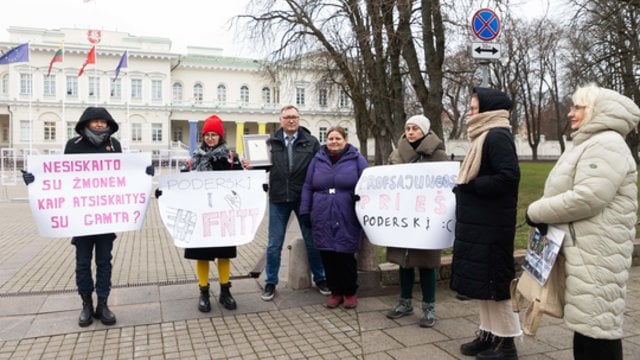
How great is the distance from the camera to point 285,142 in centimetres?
567

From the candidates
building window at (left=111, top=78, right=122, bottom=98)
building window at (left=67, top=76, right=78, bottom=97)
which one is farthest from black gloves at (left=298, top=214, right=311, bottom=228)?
building window at (left=67, top=76, right=78, bottom=97)

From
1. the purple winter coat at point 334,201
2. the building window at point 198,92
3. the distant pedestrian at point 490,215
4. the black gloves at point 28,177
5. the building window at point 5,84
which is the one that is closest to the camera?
the distant pedestrian at point 490,215

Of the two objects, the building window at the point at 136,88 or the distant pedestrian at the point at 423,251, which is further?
the building window at the point at 136,88

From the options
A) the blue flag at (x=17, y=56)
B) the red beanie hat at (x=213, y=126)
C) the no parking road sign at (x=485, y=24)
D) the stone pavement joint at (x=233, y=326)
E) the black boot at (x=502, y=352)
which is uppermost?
the blue flag at (x=17, y=56)

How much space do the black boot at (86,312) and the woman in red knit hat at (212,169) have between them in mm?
1008

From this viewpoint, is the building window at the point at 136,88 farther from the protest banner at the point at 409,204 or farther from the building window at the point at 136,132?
the protest banner at the point at 409,204

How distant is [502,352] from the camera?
404cm

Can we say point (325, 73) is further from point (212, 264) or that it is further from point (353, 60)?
point (212, 264)

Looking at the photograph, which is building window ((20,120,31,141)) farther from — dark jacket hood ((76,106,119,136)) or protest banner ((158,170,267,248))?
protest banner ((158,170,267,248))

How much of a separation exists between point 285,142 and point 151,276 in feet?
9.39

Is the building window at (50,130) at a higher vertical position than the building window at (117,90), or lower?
lower

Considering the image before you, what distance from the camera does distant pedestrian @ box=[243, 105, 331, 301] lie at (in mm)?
5602

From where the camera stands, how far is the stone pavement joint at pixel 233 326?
4.27 metres

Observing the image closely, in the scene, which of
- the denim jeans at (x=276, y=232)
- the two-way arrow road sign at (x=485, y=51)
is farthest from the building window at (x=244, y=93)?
the denim jeans at (x=276, y=232)
